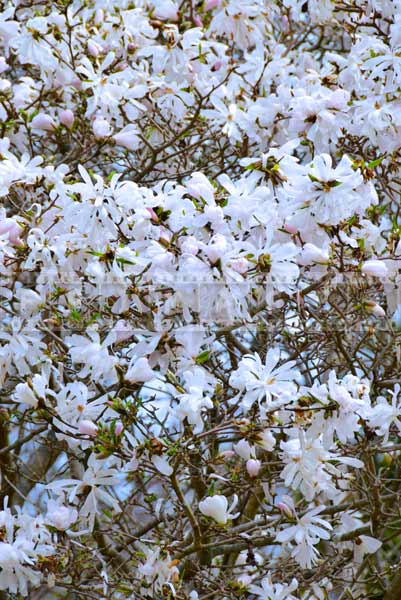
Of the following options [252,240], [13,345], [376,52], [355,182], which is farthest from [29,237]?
[376,52]

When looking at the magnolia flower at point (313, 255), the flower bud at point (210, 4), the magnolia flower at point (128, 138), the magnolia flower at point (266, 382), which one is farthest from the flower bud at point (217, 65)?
the magnolia flower at point (266, 382)

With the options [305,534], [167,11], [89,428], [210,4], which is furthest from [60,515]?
[210,4]

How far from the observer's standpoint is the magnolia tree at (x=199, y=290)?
193 cm

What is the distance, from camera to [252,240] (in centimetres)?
209

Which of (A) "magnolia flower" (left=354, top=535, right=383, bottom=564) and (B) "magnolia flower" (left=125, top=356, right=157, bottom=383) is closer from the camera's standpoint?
(B) "magnolia flower" (left=125, top=356, right=157, bottom=383)

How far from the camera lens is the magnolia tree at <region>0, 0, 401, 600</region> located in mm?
1935

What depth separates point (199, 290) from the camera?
6.11 feet

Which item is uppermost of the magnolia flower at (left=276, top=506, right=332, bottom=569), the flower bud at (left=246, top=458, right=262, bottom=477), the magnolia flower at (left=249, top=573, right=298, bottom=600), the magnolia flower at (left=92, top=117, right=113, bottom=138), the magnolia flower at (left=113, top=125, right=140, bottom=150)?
the magnolia flower at (left=92, top=117, right=113, bottom=138)

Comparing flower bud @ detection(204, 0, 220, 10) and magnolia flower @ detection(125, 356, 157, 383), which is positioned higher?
flower bud @ detection(204, 0, 220, 10)

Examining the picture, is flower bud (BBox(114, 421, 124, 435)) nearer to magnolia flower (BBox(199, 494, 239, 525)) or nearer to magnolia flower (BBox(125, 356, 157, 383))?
magnolia flower (BBox(125, 356, 157, 383))

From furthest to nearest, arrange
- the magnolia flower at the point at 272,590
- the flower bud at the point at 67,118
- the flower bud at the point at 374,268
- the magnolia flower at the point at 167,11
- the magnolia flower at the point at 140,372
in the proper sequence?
the flower bud at the point at 67,118
the magnolia flower at the point at 167,11
the magnolia flower at the point at 272,590
the flower bud at the point at 374,268
the magnolia flower at the point at 140,372

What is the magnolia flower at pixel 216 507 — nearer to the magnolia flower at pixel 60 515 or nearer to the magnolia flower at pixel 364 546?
the magnolia flower at pixel 60 515

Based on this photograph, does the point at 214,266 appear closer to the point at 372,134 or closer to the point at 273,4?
the point at 372,134

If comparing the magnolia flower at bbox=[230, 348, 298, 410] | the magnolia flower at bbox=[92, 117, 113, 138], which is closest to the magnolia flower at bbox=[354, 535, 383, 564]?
the magnolia flower at bbox=[230, 348, 298, 410]
